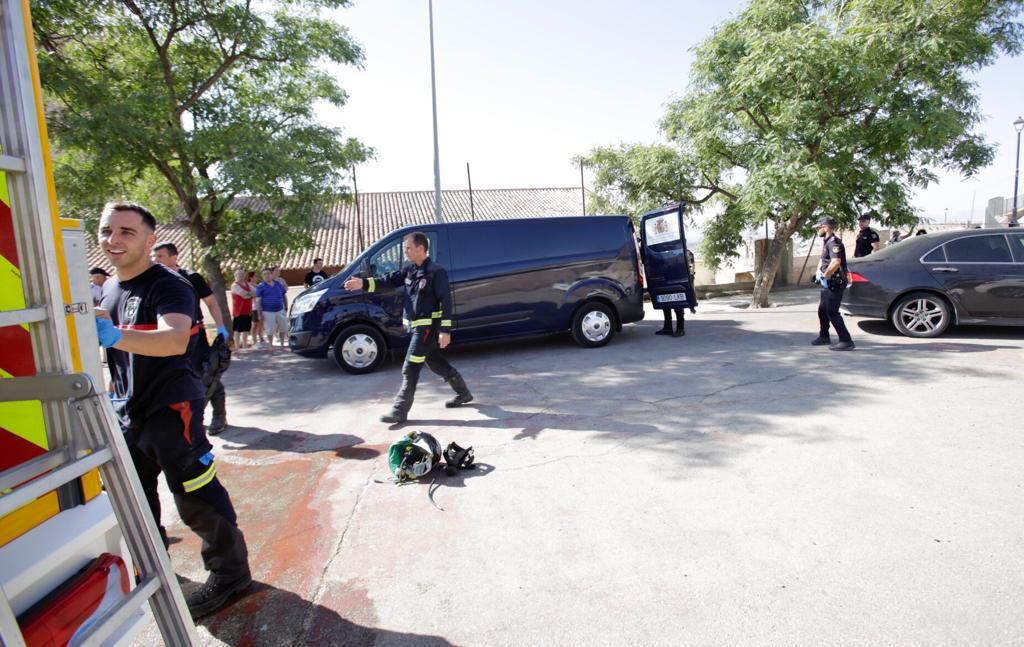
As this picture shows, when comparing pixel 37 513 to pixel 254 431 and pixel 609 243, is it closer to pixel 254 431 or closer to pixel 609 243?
pixel 254 431

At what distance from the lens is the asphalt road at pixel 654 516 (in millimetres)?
2412

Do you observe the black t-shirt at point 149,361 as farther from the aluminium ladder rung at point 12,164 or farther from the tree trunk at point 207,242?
the tree trunk at point 207,242

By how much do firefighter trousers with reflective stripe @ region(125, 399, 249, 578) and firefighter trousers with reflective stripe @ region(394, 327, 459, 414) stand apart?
258 cm

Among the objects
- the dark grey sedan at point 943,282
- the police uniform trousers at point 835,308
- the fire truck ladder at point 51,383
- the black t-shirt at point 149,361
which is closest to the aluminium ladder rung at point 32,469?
the fire truck ladder at point 51,383

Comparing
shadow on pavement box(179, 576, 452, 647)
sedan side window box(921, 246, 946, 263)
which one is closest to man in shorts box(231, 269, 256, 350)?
shadow on pavement box(179, 576, 452, 647)

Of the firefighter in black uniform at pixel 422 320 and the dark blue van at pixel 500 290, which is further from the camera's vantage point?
the dark blue van at pixel 500 290

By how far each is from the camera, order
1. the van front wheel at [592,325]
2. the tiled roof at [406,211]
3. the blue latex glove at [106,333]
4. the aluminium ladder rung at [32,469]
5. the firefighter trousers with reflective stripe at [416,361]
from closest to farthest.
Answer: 1. the aluminium ladder rung at [32,469]
2. the blue latex glove at [106,333]
3. the firefighter trousers with reflective stripe at [416,361]
4. the van front wheel at [592,325]
5. the tiled roof at [406,211]

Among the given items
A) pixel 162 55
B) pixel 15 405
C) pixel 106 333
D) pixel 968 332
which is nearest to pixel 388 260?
pixel 106 333

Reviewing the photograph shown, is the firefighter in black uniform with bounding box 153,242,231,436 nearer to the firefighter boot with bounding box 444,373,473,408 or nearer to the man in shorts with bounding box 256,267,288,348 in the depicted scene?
the firefighter boot with bounding box 444,373,473,408

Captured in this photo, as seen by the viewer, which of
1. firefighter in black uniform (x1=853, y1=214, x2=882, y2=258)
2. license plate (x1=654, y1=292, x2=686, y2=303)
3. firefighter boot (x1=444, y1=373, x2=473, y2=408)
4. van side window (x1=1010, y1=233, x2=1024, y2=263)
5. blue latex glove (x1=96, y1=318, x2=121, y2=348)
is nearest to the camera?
blue latex glove (x1=96, y1=318, x2=121, y2=348)

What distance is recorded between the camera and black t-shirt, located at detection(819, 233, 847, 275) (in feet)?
22.9

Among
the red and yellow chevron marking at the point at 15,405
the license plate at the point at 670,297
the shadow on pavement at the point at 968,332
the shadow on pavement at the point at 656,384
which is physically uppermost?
the red and yellow chevron marking at the point at 15,405

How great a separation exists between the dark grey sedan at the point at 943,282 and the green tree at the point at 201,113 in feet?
29.3

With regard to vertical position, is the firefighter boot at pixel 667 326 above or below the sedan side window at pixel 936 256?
below
